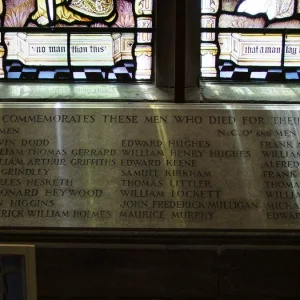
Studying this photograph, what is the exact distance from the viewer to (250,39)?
311 centimetres

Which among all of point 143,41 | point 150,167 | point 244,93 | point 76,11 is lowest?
point 150,167

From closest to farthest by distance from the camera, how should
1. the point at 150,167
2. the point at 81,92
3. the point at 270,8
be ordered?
the point at 150,167, the point at 81,92, the point at 270,8

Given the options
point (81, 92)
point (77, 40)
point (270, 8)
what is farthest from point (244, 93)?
point (77, 40)

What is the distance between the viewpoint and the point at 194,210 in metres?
2.35

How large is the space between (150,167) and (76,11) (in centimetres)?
144

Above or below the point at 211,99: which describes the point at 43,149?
below

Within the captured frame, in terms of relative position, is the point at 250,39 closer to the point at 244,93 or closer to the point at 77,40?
the point at 244,93

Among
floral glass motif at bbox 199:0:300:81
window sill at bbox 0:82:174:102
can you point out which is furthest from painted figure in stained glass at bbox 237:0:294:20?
window sill at bbox 0:82:174:102

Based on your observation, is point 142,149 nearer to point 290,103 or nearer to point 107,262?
point 107,262

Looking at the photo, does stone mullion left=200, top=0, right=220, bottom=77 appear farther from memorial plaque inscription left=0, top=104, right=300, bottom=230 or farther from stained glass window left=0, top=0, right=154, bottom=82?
memorial plaque inscription left=0, top=104, right=300, bottom=230

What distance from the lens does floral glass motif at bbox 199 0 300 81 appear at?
308 cm

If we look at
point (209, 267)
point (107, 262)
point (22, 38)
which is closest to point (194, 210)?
point (209, 267)

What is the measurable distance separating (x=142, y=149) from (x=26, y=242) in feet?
2.81

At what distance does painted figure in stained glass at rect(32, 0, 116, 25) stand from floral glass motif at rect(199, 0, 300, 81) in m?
0.71
